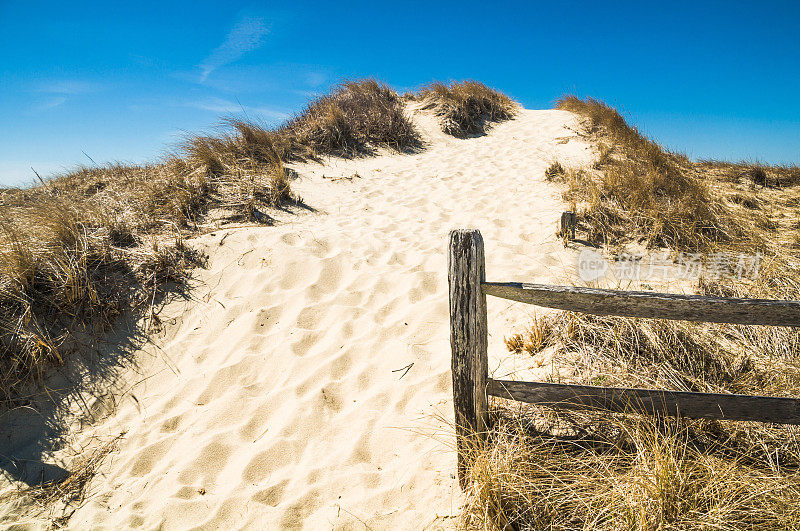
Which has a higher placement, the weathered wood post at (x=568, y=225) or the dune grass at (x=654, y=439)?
the weathered wood post at (x=568, y=225)

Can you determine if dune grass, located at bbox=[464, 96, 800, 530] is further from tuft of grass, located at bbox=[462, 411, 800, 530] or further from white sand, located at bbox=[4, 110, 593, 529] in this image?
white sand, located at bbox=[4, 110, 593, 529]

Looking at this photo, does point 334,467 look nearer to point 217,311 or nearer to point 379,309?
point 379,309

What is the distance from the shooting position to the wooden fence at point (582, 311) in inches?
67.2

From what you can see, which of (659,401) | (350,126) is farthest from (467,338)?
(350,126)

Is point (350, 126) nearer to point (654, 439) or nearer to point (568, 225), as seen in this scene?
point (568, 225)

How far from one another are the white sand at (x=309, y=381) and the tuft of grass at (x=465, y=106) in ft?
19.7

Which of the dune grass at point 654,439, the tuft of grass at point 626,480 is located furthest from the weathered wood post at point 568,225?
the tuft of grass at point 626,480

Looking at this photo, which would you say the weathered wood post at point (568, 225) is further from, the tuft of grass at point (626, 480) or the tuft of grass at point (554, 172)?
the tuft of grass at point (626, 480)

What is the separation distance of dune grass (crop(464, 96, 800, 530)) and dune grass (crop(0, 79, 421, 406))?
3.99m

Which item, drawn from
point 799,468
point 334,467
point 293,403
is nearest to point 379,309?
point 293,403

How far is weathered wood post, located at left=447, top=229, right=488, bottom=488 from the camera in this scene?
1.90 m

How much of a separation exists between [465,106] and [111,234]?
10.1 meters

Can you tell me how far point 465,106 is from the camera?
38.0 ft

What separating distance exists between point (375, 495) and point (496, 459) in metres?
0.83
